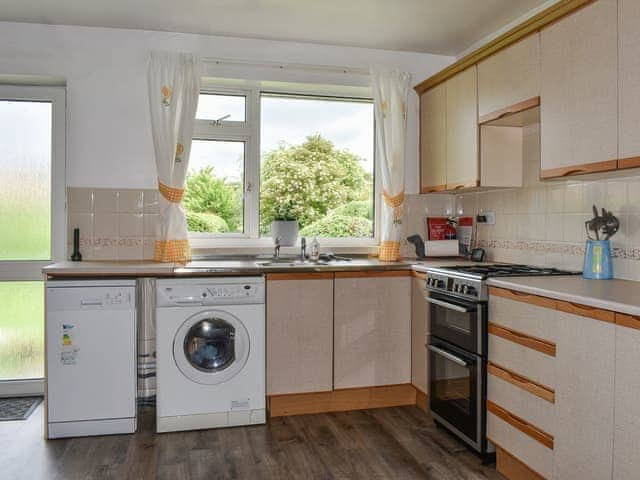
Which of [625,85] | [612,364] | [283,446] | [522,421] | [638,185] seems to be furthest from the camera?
[283,446]

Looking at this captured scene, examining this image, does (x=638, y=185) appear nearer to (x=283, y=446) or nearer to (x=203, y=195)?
(x=283, y=446)

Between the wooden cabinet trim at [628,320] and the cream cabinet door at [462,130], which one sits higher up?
the cream cabinet door at [462,130]

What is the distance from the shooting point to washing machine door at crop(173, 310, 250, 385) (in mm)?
2904

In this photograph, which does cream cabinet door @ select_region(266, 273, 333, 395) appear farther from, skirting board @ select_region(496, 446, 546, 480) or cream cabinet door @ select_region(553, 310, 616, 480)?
cream cabinet door @ select_region(553, 310, 616, 480)

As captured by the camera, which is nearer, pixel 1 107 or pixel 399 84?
pixel 1 107

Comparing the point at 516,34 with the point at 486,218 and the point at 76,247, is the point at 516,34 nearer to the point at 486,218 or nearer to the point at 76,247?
the point at 486,218

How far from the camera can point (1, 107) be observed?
11.5 feet

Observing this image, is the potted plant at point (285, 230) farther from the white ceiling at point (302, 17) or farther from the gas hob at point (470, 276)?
the white ceiling at point (302, 17)

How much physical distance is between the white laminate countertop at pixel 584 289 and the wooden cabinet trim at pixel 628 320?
14mm

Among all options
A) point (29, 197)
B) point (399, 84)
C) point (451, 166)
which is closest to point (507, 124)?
point (451, 166)

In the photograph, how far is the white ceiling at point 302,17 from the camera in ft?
10.1

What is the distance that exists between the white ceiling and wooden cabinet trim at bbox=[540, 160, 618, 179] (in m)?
1.16

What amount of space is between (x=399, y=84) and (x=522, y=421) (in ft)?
7.94

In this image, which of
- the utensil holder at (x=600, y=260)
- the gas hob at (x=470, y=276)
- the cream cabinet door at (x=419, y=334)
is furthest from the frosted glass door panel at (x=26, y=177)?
the utensil holder at (x=600, y=260)
